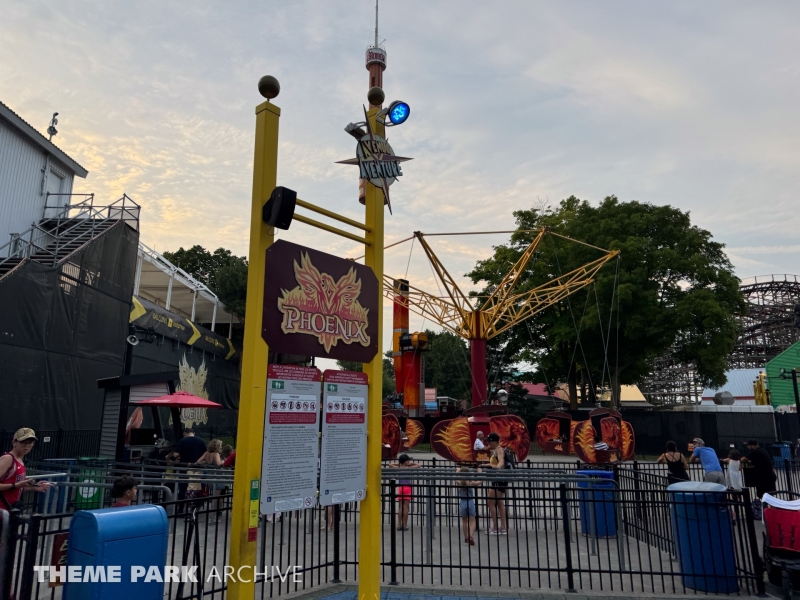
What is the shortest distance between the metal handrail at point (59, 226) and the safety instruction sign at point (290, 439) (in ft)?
57.9

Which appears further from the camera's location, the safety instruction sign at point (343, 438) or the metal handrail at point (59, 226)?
the metal handrail at point (59, 226)

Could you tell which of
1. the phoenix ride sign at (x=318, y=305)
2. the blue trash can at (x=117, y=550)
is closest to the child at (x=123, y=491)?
the blue trash can at (x=117, y=550)

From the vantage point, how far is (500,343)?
4291 centimetres

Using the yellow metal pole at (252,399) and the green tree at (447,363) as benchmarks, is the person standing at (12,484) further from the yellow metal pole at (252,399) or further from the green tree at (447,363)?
the green tree at (447,363)

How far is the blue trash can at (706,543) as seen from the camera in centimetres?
641

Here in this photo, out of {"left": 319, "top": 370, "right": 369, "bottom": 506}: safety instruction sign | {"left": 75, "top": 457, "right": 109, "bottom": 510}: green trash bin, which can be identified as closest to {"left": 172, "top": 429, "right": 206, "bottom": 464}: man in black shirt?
{"left": 75, "top": 457, "right": 109, "bottom": 510}: green trash bin

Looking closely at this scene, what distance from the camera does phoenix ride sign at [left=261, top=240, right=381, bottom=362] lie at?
4715 millimetres

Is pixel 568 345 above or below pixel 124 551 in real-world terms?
above

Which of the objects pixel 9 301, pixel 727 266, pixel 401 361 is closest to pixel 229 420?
pixel 401 361

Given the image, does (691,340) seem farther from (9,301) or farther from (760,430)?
(9,301)

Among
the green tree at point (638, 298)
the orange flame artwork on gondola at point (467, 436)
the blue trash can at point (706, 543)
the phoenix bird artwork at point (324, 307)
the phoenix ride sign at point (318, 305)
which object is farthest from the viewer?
the green tree at point (638, 298)

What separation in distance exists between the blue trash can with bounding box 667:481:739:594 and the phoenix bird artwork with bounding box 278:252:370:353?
4.47m

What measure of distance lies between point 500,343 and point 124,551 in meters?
40.2

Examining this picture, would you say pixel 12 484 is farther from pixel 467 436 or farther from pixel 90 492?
pixel 467 436
